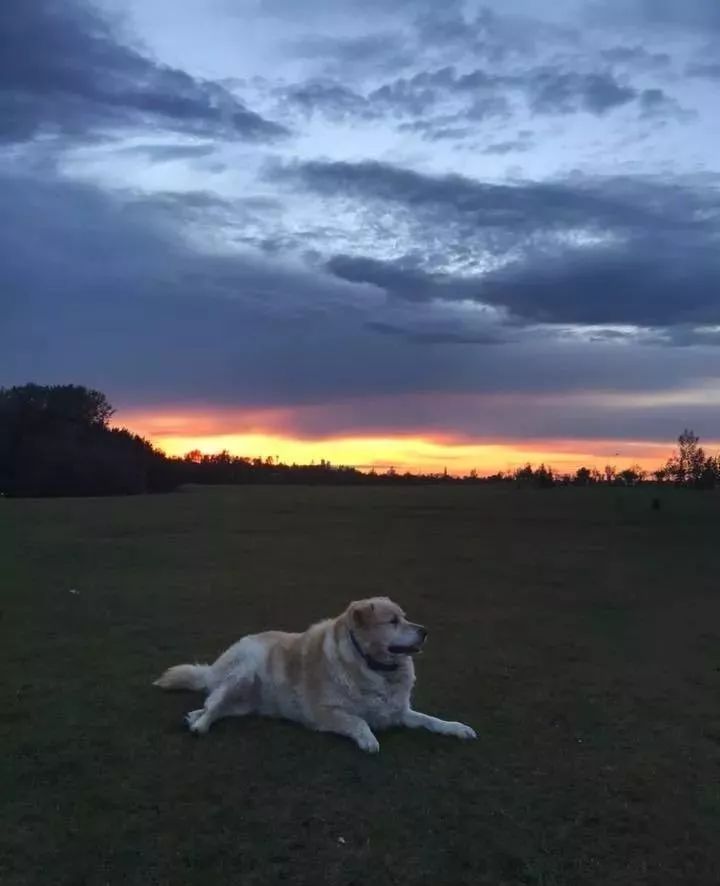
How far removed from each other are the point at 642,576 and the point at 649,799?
1048cm

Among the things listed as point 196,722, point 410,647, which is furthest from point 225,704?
point 410,647

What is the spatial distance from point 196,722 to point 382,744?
124 cm

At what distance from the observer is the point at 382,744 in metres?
6.12

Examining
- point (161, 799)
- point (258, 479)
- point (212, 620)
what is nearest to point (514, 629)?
point (212, 620)

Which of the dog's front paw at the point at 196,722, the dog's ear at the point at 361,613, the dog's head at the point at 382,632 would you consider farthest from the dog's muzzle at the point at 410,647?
the dog's front paw at the point at 196,722

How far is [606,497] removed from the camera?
91.6ft

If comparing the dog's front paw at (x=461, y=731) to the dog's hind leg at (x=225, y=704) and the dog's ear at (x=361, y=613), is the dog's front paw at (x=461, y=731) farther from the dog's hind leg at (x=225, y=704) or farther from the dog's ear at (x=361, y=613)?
the dog's hind leg at (x=225, y=704)

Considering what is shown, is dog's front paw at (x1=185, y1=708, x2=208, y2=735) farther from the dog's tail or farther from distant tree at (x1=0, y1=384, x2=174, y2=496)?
distant tree at (x1=0, y1=384, x2=174, y2=496)

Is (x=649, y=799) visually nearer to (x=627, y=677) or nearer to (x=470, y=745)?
(x=470, y=745)

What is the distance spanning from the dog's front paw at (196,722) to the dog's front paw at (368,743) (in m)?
1.03

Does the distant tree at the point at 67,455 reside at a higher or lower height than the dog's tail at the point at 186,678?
higher

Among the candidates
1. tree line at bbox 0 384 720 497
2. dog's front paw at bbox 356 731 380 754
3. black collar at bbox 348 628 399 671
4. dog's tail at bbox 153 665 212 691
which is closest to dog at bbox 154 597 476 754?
black collar at bbox 348 628 399 671

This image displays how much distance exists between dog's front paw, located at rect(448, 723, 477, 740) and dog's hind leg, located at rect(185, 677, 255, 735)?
4.73 feet

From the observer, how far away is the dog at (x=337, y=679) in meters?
6.36
